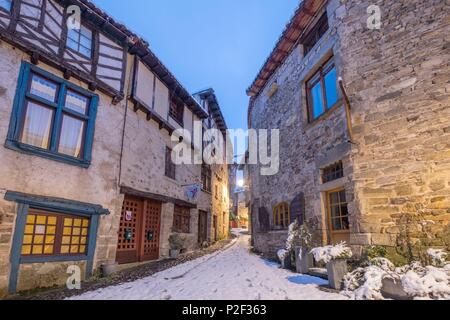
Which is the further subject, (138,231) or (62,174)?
(138,231)

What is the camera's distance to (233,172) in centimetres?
3500

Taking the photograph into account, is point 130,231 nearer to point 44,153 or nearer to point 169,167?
point 169,167

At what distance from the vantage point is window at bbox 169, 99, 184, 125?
11.5 meters

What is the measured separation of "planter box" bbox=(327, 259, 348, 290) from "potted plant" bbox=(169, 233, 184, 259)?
21.8 feet

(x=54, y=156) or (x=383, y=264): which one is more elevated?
(x=54, y=156)

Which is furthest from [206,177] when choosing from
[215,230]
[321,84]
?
[321,84]

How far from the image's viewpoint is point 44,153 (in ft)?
18.5

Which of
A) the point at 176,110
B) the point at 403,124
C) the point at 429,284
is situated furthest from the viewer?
the point at 176,110

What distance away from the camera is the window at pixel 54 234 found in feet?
17.5

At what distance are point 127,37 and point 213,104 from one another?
9.39 m

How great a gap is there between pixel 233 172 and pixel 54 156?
2966 centimetres
